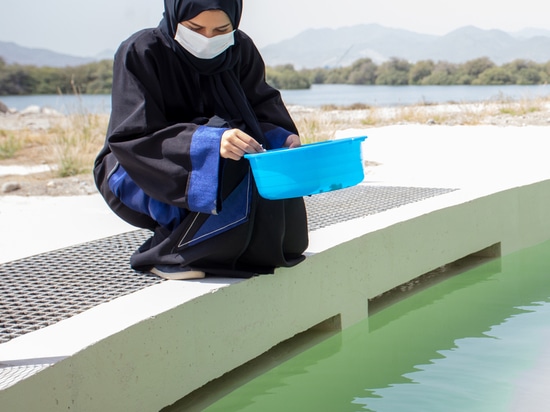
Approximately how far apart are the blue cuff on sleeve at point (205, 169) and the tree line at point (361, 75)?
35112 millimetres

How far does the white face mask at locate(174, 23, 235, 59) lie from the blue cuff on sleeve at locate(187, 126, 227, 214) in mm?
305

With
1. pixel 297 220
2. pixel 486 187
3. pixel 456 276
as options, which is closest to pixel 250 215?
pixel 297 220

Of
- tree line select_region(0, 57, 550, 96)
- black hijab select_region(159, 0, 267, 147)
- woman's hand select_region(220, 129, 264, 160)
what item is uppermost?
black hijab select_region(159, 0, 267, 147)

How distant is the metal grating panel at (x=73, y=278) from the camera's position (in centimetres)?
253

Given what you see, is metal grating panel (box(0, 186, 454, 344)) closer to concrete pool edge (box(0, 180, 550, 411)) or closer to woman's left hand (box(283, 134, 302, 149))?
concrete pool edge (box(0, 180, 550, 411))

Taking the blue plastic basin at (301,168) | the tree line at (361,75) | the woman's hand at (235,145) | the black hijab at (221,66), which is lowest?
the tree line at (361,75)

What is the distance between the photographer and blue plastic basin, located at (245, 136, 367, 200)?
8.06 ft

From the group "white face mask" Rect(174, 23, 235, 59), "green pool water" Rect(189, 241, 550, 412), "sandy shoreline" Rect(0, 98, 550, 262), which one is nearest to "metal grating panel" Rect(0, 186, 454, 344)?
"sandy shoreline" Rect(0, 98, 550, 262)

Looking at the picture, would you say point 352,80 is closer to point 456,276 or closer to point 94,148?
point 94,148

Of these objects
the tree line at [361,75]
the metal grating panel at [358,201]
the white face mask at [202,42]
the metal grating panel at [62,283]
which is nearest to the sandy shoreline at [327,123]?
the metal grating panel at [358,201]

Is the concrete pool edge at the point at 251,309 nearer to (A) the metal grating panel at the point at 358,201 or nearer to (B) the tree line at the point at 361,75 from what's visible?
(A) the metal grating panel at the point at 358,201

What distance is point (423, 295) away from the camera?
153 inches

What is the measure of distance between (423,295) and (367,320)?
497mm

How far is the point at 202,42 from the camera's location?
→ 2727 mm
